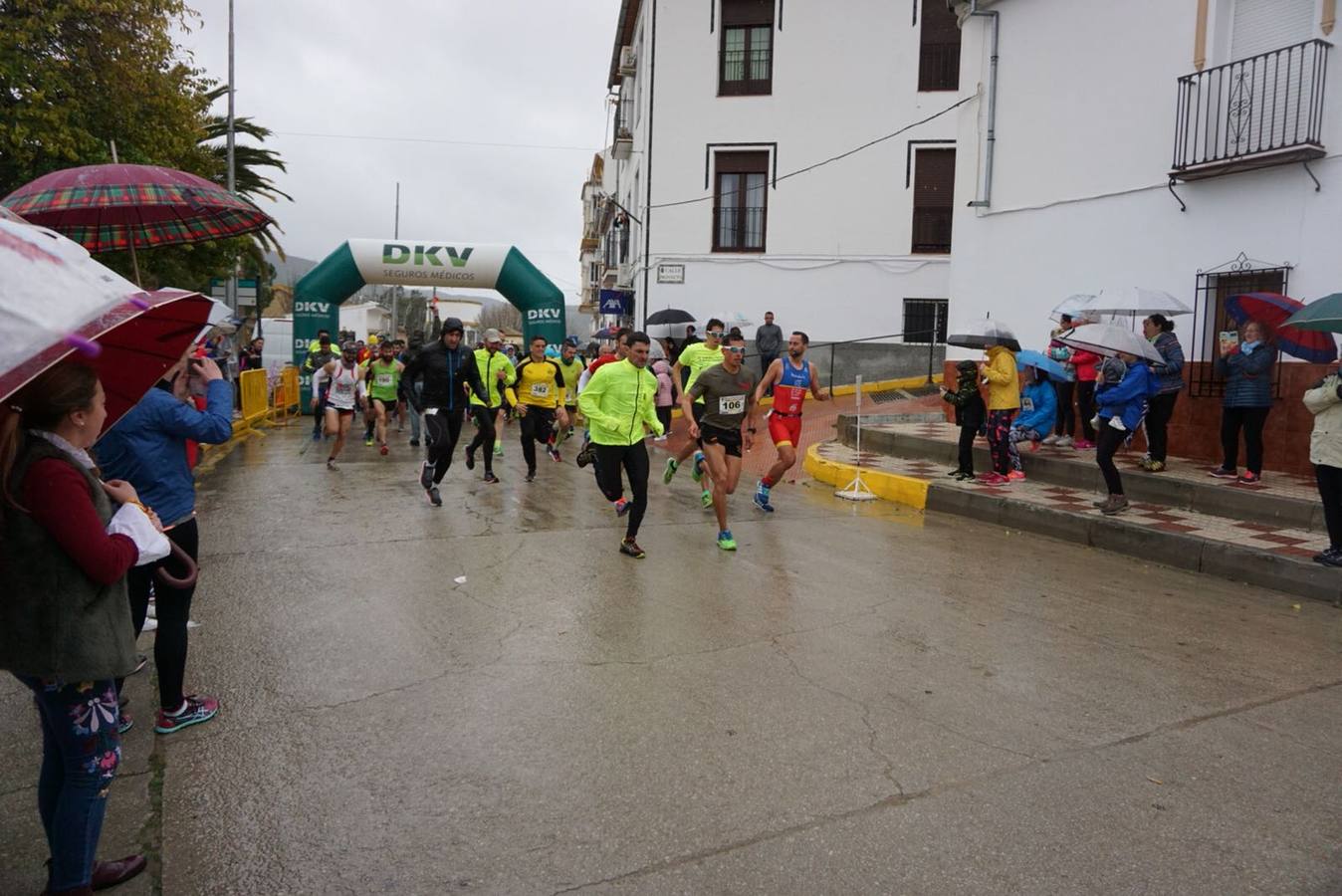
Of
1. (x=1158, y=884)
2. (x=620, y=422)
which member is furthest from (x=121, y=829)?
(x=620, y=422)

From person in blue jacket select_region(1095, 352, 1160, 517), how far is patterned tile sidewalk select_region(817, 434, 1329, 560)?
251 mm

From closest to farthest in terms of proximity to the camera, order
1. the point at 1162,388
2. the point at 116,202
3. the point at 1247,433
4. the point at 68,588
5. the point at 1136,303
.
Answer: the point at 68,588, the point at 116,202, the point at 1247,433, the point at 1162,388, the point at 1136,303

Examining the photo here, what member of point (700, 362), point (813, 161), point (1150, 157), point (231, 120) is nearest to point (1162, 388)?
point (1150, 157)

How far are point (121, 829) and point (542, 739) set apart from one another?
151cm

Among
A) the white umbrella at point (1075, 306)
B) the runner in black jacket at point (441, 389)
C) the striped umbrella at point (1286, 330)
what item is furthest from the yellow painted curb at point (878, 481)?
the runner in black jacket at point (441, 389)

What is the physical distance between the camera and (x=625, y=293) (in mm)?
27172

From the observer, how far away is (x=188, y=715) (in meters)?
4.12

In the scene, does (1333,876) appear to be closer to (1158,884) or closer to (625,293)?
(1158,884)

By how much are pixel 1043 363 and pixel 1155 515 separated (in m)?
2.63

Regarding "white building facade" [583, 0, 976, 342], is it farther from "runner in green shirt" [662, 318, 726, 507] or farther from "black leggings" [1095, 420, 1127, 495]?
"black leggings" [1095, 420, 1127, 495]

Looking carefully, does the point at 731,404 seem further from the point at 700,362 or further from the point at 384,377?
the point at 384,377

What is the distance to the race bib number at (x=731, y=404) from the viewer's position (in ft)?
28.0

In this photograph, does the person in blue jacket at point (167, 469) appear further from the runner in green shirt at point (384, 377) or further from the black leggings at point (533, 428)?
the runner in green shirt at point (384, 377)

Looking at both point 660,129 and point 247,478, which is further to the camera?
point 660,129
